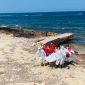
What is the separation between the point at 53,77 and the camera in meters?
14.6

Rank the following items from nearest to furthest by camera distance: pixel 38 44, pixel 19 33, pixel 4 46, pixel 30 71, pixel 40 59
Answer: pixel 30 71 → pixel 40 59 → pixel 4 46 → pixel 38 44 → pixel 19 33

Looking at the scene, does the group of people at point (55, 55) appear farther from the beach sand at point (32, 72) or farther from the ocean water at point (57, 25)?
the ocean water at point (57, 25)

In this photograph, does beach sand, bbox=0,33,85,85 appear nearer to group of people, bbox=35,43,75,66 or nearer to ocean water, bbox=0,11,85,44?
group of people, bbox=35,43,75,66

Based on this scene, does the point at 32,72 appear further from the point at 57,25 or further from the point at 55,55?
the point at 57,25

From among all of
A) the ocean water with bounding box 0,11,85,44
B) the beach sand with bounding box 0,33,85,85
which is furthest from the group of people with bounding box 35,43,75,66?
the ocean water with bounding box 0,11,85,44

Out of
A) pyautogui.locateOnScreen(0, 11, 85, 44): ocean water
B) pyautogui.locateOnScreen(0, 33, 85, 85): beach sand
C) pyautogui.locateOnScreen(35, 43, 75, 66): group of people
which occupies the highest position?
pyautogui.locateOnScreen(35, 43, 75, 66): group of people

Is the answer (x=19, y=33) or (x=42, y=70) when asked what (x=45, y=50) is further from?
(x=19, y=33)

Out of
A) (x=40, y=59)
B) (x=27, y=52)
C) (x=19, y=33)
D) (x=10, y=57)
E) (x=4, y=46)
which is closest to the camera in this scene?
(x=40, y=59)

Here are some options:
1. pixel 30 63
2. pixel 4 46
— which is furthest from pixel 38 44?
pixel 30 63

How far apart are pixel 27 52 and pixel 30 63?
3.37m

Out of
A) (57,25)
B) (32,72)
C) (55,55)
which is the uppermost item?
(55,55)

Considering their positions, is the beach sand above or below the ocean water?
above

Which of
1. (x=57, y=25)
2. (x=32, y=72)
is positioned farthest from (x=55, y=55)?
(x=57, y=25)

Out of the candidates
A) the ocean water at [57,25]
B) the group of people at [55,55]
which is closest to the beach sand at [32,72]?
the group of people at [55,55]
